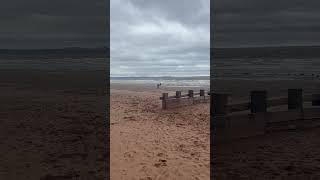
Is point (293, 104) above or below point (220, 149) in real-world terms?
above

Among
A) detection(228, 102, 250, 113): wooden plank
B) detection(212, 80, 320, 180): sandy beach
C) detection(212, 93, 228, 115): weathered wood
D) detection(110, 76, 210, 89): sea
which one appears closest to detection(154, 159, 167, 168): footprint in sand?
detection(212, 80, 320, 180): sandy beach

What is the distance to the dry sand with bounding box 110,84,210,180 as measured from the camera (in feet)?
23.4

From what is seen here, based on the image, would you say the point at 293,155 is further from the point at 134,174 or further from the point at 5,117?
the point at 5,117

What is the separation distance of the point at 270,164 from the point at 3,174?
4854mm

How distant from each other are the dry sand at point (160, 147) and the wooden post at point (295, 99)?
2387 millimetres

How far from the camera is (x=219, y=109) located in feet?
27.9

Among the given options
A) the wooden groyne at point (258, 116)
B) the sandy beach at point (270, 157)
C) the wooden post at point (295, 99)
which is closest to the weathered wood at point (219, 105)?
the wooden groyne at point (258, 116)

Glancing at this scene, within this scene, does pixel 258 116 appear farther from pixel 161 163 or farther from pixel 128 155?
pixel 128 155

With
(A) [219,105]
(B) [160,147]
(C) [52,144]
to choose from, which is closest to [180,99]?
(B) [160,147]

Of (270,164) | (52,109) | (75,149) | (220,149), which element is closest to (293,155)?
(270,164)

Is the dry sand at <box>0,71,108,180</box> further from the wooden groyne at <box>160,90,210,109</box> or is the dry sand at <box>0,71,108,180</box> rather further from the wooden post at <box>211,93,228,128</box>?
the wooden groyne at <box>160,90,210,109</box>

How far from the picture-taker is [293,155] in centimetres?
816

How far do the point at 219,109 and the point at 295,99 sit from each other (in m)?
3.01

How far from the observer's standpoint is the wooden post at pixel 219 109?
8.45m
